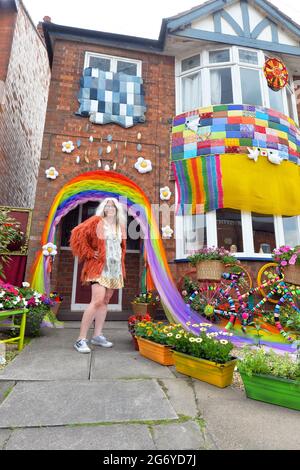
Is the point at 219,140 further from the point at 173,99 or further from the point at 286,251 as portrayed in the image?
the point at 286,251

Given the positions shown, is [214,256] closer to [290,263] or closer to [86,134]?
[290,263]

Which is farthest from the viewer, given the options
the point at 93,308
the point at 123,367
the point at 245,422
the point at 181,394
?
the point at 93,308

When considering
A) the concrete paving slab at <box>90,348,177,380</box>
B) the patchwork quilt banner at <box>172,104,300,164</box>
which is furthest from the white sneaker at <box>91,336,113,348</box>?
the patchwork quilt banner at <box>172,104,300,164</box>

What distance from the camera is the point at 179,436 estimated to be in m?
1.61

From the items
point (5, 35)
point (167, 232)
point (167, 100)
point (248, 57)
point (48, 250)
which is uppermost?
point (5, 35)

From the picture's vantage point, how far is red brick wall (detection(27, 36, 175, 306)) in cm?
617

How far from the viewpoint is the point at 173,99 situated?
7.24m

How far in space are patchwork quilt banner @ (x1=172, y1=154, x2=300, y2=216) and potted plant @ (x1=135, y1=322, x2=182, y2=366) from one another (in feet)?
11.5

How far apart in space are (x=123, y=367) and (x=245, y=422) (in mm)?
1354

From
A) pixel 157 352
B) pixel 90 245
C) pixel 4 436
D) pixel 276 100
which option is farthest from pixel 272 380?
pixel 276 100

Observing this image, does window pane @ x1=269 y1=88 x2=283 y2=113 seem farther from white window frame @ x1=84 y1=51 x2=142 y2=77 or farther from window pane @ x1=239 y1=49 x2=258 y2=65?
white window frame @ x1=84 y1=51 x2=142 y2=77

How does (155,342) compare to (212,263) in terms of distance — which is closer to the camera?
(155,342)

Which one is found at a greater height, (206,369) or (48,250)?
(48,250)
